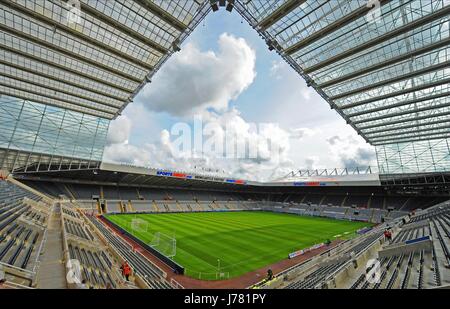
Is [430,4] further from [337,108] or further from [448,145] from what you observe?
[448,145]

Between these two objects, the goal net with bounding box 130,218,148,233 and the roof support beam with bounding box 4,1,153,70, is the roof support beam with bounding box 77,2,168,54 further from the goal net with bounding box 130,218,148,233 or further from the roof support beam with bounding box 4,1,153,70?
the goal net with bounding box 130,218,148,233

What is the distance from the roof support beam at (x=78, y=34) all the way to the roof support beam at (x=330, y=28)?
52.1ft

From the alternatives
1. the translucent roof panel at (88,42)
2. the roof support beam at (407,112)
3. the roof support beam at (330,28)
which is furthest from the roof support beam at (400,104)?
the translucent roof panel at (88,42)

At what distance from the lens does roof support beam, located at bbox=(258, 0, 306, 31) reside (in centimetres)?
1728

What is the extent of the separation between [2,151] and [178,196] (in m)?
35.2

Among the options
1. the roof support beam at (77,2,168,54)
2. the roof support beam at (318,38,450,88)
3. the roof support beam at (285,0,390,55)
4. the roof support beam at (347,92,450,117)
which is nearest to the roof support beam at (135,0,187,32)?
the roof support beam at (77,2,168,54)

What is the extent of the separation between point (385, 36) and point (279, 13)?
31.2ft

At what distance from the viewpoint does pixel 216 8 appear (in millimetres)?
18375

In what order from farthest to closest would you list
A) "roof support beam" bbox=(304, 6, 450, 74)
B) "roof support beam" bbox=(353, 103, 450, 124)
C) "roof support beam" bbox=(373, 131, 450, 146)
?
"roof support beam" bbox=(373, 131, 450, 146)
"roof support beam" bbox=(353, 103, 450, 124)
"roof support beam" bbox=(304, 6, 450, 74)

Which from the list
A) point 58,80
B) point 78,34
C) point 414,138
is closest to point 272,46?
point 78,34

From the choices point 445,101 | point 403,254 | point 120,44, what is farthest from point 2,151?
point 445,101

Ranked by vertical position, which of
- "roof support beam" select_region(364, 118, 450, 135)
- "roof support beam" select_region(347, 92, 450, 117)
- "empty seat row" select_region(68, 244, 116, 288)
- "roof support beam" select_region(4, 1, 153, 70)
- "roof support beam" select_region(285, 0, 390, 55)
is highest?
"roof support beam" select_region(285, 0, 390, 55)

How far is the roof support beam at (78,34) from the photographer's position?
691 inches
